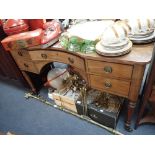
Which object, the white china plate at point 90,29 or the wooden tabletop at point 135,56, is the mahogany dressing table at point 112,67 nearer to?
the wooden tabletop at point 135,56

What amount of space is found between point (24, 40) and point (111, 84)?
72 cm

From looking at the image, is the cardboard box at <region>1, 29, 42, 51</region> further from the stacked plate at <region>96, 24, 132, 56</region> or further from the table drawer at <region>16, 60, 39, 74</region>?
the stacked plate at <region>96, 24, 132, 56</region>

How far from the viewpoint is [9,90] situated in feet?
6.97

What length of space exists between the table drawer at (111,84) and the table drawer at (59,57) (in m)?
0.13

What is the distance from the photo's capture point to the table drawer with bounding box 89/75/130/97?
107 centimetres

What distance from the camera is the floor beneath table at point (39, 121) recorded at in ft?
4.73

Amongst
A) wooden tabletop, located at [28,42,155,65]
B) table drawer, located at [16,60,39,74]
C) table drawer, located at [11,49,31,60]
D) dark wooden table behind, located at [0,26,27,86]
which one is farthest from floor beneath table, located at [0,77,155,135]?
wooden tabletop, located at [28,42,155,65]

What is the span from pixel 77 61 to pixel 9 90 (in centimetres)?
133

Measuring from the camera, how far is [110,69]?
103 cm

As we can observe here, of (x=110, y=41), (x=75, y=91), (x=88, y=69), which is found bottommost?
(x=75, y=91)
